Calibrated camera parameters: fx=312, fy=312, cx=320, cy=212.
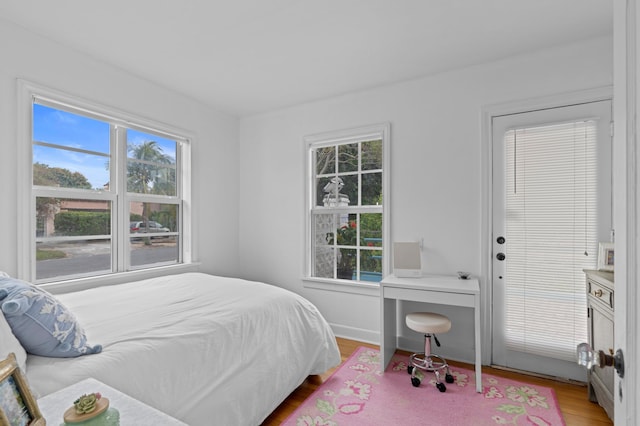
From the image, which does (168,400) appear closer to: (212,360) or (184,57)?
(212,360)

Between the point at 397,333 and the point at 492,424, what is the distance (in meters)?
1.21

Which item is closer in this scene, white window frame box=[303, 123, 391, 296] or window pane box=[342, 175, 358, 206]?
white window frame box=[303, 123, 391, 296]

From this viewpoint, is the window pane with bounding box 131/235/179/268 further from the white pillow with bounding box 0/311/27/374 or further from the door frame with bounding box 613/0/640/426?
the door frame with bounding box 613/0/640/426

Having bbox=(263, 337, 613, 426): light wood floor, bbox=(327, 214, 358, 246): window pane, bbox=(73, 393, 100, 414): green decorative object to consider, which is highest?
bbox=(327, 214, 358, 246): window pane

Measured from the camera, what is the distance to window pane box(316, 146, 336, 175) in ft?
11.6

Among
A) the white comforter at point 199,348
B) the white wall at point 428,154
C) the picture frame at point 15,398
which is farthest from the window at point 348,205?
the picture frame at point 15,398

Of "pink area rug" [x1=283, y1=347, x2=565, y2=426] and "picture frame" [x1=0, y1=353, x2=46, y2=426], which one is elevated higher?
"picture frame" [x1=0, y1=353, x2=46, y2=426]

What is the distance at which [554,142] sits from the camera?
97.2 inches

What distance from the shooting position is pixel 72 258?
2619 millimetres

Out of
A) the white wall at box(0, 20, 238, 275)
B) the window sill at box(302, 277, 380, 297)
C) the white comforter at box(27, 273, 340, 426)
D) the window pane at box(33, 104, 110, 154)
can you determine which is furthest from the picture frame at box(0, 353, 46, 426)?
the window sill at box(302, 277, 380, 297)

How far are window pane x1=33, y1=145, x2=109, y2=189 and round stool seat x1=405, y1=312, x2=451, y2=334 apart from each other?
115 inches

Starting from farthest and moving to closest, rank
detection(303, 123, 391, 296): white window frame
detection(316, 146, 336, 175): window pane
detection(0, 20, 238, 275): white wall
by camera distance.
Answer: detection(316, 146, 336, 175): window pane → detection(303, 123, 391, 296): white window frame → detection(0, 20, 238, 275): white wall

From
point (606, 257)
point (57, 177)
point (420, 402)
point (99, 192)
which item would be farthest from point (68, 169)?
point (606, 257)

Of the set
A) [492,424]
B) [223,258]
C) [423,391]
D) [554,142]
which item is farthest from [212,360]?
[554,142]
